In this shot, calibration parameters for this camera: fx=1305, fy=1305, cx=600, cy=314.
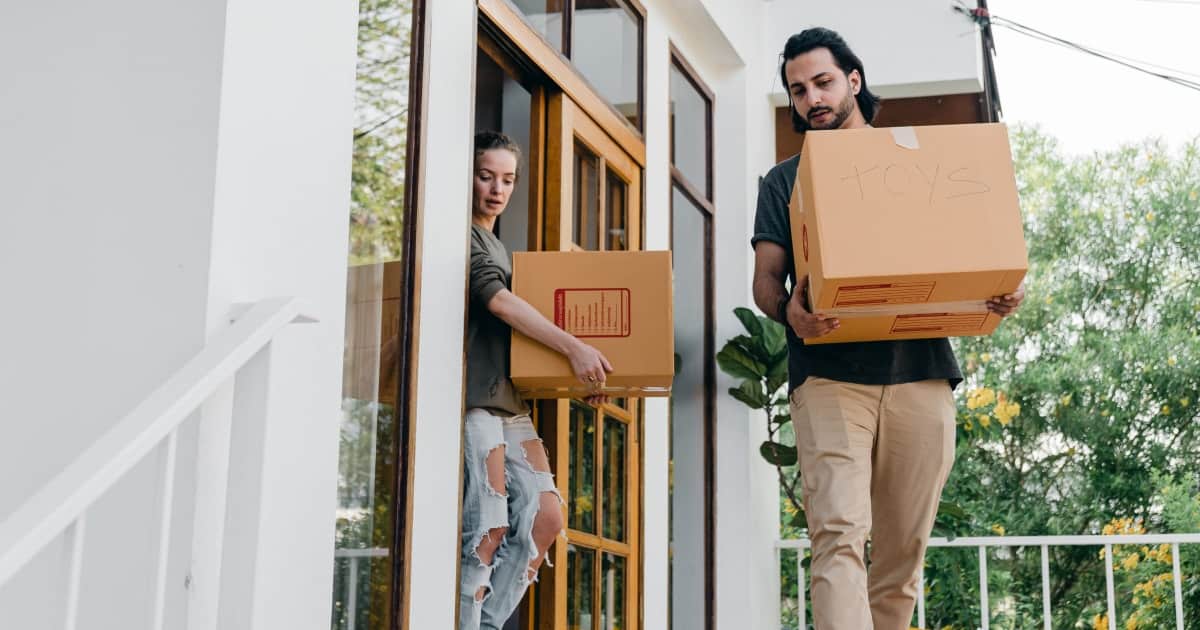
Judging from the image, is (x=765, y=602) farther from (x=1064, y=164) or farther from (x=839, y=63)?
(x=1064, y=164)

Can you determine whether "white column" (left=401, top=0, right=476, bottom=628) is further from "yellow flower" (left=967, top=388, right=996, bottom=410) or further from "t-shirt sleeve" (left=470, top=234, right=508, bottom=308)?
"yellow flower" (left=967, top=388, right=996, bottom=410)

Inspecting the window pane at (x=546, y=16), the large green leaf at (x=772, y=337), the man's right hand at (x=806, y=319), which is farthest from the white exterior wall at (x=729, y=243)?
the man's right hand at (x=806, y=319)

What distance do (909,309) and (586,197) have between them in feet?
4.89

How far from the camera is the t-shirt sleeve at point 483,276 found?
110 inches

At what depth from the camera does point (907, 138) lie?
7.75 feet

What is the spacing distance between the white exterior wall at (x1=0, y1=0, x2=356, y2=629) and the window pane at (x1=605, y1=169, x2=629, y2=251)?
1.83m

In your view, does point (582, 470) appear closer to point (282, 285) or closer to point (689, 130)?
point (282, 285)

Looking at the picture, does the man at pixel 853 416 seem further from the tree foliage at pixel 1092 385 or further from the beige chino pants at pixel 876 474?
the tree foliage at pixel 1092 385

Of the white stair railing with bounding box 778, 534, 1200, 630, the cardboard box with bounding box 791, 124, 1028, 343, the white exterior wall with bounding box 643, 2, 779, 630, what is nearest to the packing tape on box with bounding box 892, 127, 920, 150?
the cardboard box with bounding box 791, 124, 1028, 343

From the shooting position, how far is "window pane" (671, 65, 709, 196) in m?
4.90

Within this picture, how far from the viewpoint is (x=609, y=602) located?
3803mm

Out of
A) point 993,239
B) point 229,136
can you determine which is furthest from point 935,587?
point 229,136

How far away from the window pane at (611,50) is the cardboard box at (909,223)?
154cm

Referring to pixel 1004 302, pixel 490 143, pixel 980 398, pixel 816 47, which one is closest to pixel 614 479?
pixel 490 143
